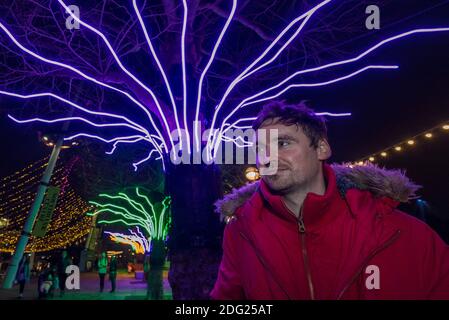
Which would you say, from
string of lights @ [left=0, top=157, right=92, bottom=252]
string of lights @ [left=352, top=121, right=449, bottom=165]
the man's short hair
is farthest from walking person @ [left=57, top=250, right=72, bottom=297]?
the man's short hair

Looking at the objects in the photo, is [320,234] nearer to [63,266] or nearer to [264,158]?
[264,158]

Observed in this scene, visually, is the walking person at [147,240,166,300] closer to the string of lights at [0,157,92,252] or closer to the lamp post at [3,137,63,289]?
the lamp post at [3,137,63,289]

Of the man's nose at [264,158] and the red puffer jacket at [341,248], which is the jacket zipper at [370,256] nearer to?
the red puffer jacket at [341,248]

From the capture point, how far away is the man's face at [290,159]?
2.22 meters

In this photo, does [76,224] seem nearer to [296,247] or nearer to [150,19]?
[150,19]

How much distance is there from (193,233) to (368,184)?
3.02 meters

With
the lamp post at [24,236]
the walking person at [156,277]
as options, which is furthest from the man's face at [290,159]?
the lamp post at [24,236]

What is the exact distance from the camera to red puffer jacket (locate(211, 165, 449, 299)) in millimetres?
1924

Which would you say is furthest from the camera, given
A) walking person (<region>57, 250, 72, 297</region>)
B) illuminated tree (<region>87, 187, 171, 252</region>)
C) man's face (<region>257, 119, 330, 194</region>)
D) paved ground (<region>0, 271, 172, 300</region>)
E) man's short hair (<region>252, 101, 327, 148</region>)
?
walking person (<region>57, 250, 72, 297</region>)

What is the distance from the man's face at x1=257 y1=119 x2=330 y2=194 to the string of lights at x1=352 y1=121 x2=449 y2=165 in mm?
7700

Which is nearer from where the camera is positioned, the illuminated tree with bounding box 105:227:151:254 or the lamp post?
the lamp post

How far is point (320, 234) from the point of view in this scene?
Answer: 2.11 m

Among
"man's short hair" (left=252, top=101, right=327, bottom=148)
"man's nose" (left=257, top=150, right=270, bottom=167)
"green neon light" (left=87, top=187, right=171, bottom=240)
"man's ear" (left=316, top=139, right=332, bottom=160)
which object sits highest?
"man's short hair" (left=252, top=101, right=327, bottom=148)
